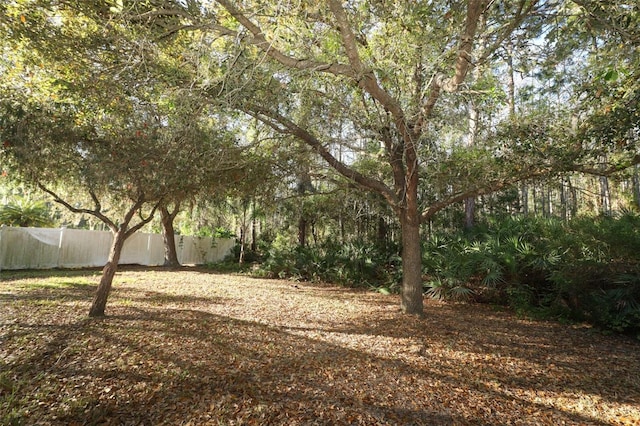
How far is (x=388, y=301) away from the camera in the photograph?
8164mm

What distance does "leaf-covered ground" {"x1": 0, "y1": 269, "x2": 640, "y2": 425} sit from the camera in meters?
2.96

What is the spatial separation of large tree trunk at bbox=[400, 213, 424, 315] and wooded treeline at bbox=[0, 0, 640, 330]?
0.09ft

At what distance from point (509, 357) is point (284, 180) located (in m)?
5.31

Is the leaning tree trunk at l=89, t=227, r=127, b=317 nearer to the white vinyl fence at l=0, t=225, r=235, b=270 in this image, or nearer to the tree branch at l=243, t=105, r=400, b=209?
the tree branch at l=243, t=105, r=400, b=209

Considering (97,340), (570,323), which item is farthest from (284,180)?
(570,323)

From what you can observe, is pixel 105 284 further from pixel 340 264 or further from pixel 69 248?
pixel 69 248

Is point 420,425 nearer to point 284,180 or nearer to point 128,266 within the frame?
point 284,180

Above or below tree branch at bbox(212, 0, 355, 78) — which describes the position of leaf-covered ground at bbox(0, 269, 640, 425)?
below

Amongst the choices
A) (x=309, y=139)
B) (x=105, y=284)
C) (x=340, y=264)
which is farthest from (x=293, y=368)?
(x=340, y=264)

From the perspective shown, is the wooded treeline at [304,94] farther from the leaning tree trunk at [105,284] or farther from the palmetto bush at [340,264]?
the palmetto bush at [340,264]

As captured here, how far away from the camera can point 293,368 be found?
3.85 meters

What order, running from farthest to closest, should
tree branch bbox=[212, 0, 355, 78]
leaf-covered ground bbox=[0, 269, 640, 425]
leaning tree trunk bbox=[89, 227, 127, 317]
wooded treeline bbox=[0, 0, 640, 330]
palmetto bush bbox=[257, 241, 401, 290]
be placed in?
1. palmetto bush bbox=[257, 241, 401, 290]
2. leaning tree trunk bbox=[89, 227, 127, 317]
3. wooded treeline bbox=[0, 0, 640, 330]
4. tree branch bbox=[212, 0, 355, 78]
5. leaf-covered ground bbox=[0, 269, 640, 425]

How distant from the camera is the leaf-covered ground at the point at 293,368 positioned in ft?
9.73

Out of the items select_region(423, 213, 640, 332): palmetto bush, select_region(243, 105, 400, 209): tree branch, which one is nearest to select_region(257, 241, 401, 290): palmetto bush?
select_region(423, 213, 640, 332): palmetto bush
